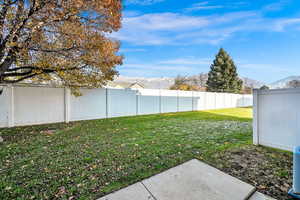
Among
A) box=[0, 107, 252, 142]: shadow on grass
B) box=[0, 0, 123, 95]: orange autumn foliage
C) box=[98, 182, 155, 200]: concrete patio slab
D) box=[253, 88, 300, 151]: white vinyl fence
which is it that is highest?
box=[0, 0, 123, 95]: orange autumn foliage

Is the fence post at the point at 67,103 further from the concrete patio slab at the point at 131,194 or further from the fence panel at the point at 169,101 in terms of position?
the concrete patio slab at the point at 131,194

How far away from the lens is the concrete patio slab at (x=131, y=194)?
153cm

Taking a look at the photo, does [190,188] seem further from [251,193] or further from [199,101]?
[199,101]

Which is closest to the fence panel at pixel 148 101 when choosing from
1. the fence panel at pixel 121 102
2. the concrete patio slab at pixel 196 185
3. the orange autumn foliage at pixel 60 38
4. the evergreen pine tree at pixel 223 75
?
the fence panel at pixel 121 102

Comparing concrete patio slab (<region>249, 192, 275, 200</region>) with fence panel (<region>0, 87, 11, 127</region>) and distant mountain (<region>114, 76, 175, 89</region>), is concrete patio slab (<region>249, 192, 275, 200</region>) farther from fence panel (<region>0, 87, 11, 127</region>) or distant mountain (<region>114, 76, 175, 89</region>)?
distant mountain (<region>114, 76, 175, 89</region>)

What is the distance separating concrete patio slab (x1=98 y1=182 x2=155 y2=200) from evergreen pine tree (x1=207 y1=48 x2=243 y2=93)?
21921 mm

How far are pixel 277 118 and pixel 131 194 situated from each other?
3.30 m

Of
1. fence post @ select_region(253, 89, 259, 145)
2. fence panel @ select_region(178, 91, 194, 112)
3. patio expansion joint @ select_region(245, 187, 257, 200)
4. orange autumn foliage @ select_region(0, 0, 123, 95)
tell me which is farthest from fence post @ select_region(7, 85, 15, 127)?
fence panel @ select_region(178, 91, 194, 112)

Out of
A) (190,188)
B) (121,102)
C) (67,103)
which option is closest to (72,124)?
(67,103)

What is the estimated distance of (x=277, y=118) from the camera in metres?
2.82

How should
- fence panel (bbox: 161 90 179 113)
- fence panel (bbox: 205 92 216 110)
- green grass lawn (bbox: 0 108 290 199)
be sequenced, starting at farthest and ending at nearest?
fence panel (bbox: 205 92 216 110)
fence panel (bbox: 161 90 179 113)
green grass lawn (bbox: 0 108 290 199)

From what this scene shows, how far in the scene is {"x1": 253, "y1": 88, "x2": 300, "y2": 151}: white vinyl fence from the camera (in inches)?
102

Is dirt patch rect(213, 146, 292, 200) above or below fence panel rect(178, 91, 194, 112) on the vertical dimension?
below

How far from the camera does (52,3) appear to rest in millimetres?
3447
